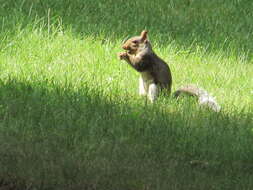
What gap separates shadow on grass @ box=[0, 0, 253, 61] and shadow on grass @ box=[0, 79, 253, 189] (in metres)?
2.03

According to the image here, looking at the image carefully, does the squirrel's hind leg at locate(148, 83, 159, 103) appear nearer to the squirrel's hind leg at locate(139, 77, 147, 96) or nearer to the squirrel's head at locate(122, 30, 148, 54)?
the squirrel's hind leg at locate(139, 77, 147, 96)

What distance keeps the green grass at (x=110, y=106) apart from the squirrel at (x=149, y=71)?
4.9 inches

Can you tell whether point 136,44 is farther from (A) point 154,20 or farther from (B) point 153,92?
(A) point 154,20

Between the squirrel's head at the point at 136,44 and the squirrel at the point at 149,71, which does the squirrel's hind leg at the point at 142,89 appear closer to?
the squirrel at the point at 149,71

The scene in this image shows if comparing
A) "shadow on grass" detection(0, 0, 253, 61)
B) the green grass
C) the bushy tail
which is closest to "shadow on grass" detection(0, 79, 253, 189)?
the green grass

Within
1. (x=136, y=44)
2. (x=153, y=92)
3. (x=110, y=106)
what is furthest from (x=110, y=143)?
(x=136, y=44)

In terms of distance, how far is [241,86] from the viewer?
723 centimetres

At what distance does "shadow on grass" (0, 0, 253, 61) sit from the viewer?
8.07 m

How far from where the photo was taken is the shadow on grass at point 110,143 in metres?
4.62

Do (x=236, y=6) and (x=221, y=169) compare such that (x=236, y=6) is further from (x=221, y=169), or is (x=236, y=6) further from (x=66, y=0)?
(x=221, y=169)

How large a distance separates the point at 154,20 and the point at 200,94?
→ 2836 mm

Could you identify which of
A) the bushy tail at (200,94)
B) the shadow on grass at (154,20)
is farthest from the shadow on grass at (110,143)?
the shadow on grass at (154,20)

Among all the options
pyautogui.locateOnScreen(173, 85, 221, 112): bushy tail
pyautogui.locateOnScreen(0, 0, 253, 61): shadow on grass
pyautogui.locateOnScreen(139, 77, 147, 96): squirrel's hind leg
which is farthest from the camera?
pyautogui.locateOnScreen(0, 0, 253, 61): shadow on grass

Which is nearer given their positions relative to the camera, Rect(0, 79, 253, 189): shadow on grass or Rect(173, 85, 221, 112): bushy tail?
Rect(0, 79, 253, 189): shadow on grass
